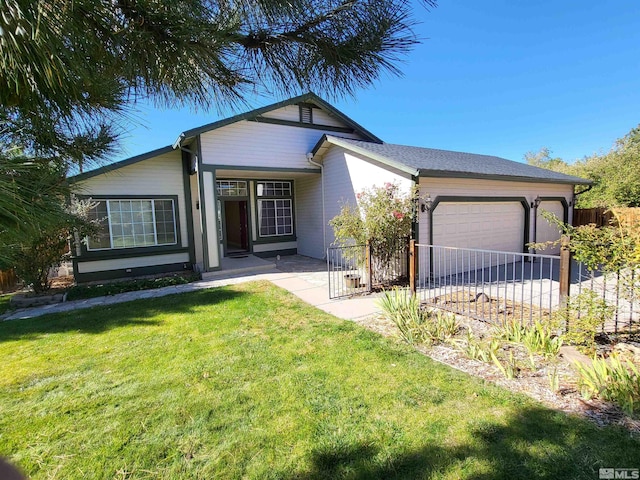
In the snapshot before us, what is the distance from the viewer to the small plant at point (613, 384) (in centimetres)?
274

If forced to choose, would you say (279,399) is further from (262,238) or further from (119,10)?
(262,238)

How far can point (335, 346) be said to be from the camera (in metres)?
4.31

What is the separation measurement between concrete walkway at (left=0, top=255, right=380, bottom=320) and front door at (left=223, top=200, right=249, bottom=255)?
9.38ft

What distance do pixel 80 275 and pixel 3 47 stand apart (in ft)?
34.0

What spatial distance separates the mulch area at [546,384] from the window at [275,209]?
885 centimetres

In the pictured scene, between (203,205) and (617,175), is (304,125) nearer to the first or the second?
(203,205)

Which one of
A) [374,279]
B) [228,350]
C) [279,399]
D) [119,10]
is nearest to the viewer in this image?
[119,10]

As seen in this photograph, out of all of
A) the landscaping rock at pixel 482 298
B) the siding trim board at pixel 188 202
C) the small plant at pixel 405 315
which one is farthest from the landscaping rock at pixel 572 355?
the siding trim board at pixel 188 202

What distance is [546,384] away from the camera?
325 centimetres

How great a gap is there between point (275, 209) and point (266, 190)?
0.86 meters

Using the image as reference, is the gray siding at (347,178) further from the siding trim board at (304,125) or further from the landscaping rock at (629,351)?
the landscaping rock at (629,351)

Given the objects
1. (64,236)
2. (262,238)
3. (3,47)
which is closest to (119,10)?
(3,47)

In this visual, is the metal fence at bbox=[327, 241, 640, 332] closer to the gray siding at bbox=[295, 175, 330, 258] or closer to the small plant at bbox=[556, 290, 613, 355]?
the small plant at bbox=[556, 290, 613, 355]

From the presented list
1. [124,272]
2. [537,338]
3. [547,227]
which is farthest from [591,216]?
[124,272]
